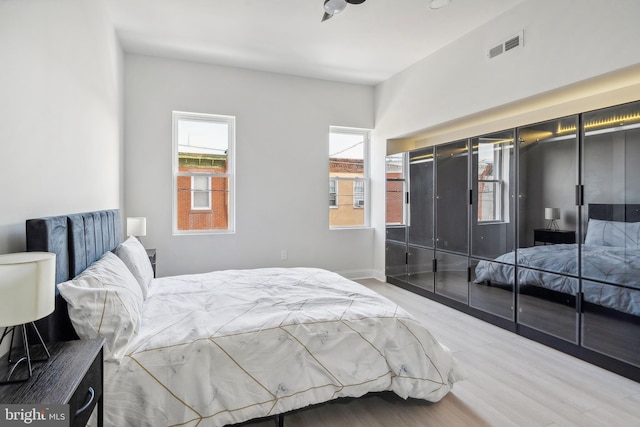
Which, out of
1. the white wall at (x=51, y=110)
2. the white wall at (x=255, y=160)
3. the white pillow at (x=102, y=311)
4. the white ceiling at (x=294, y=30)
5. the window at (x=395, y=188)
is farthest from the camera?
the window at (x=395, y=188)

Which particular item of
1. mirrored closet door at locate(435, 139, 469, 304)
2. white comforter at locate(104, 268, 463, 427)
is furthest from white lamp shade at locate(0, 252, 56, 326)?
mirrored closet door at locate(435, 139, 469, 304)

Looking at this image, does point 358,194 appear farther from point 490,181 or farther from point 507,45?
point 507,45

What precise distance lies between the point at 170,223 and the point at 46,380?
3.47 metres

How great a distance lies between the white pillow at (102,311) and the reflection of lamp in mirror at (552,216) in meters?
3.21

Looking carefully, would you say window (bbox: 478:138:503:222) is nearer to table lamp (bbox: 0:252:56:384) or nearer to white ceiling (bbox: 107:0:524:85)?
white ceiling (bbox: 107:0:524:85)

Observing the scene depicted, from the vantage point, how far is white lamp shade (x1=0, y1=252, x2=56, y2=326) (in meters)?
1.00

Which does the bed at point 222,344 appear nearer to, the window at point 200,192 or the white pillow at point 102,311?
the white pillow at point 102,311

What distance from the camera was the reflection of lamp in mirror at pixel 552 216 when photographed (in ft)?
9.67

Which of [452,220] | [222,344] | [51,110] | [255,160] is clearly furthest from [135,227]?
[452,220]

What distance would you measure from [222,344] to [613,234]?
2831 mm

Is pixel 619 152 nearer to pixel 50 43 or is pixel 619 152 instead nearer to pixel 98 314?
pixel 98 314

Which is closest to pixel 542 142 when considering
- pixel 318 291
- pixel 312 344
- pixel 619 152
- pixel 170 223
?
pixel 619 152

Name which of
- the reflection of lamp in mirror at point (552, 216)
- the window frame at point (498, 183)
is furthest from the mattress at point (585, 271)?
the window frame at point (498, 183)

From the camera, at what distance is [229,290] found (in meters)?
2.65
